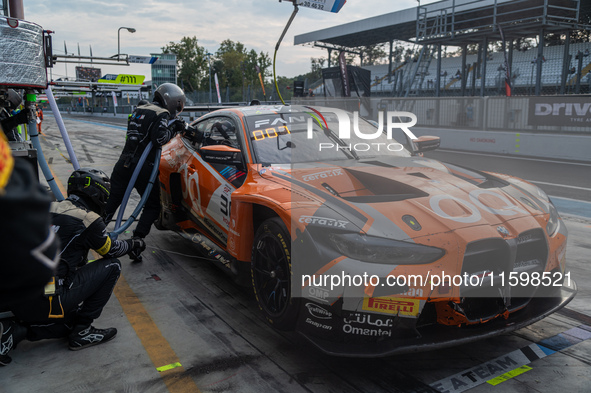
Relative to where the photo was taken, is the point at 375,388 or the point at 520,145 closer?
the point at 375,388

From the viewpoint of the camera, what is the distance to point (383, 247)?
2.44m

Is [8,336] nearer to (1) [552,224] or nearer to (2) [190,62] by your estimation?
(1) [552,224]

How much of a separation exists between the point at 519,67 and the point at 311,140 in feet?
71.2

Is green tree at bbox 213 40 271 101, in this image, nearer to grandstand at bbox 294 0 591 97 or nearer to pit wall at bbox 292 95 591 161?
grandstand at bbox 294 0 591 97

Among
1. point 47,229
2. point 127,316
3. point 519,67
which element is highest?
point 519,67

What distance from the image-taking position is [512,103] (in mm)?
14633

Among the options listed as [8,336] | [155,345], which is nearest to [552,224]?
[155,345]

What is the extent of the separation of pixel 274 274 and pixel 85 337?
52.1 inches

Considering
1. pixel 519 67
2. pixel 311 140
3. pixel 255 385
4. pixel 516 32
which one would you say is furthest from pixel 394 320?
pixel 519 67

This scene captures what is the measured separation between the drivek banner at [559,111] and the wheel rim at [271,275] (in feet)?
42.0

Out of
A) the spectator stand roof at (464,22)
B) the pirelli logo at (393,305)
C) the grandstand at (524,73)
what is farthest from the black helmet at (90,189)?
the grandstand at (524,73)

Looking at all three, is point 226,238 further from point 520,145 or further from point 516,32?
point 516,32

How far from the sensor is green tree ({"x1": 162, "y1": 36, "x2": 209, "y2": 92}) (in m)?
73.8

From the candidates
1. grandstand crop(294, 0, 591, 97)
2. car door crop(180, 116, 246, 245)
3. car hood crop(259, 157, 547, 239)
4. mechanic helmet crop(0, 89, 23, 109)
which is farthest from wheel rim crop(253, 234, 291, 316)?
grandstand crop(294, 0, 591, 97)
